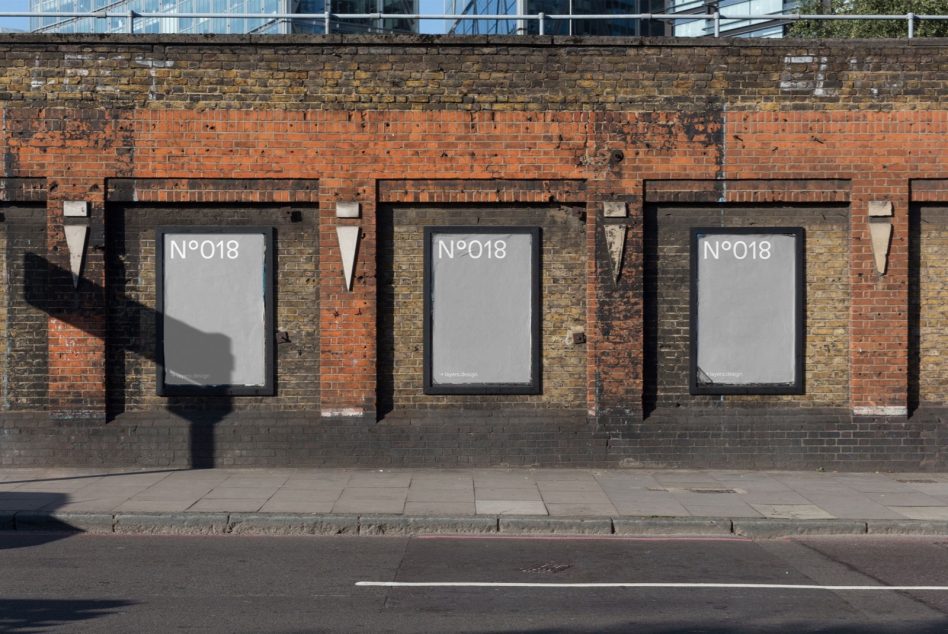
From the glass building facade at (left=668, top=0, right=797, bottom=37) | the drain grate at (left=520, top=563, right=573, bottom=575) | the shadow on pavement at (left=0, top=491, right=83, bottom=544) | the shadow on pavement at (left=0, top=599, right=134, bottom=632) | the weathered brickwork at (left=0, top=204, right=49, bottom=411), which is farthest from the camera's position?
the glass building facade at (left=668, top=0, right=797, bottom=37)

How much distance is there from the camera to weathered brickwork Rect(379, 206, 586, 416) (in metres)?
15.0

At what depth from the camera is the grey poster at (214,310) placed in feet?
49.1

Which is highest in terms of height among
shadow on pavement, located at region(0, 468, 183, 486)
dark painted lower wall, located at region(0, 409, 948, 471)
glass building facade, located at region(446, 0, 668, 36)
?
glass building facade, located at region(446, 0, 668, 36)

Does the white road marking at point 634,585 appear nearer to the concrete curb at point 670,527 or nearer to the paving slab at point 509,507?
the concrete curb at point 670,527

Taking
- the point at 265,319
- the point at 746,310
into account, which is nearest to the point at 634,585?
the point at 746,310

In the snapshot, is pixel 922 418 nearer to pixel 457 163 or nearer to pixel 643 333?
pixel 643 333

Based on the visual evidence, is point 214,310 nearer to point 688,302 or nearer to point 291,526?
point 291,526

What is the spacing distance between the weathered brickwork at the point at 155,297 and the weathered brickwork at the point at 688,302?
485cm

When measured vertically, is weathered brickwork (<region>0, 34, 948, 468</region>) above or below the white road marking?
above

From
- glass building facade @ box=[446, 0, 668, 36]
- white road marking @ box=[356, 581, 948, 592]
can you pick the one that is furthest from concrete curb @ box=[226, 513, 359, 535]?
glass building facade @ box=[446, 0, 668, 36]

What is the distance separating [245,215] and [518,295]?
4.01m

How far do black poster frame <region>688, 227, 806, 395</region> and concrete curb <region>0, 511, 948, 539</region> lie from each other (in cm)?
374

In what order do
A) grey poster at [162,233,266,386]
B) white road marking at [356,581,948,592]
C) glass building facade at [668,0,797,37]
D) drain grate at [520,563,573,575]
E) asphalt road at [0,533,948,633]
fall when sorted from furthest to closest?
1. glass building facade at [668,0,797,37]
2. grey poster at [162,233,266,386]
3. drain grate at [520,563,573,575]
4. white road marking at [356,581,948,592]
5. asphalt road at [0,533,948,633]

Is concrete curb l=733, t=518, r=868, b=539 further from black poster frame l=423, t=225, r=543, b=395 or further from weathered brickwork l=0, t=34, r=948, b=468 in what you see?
black poster frame l=423, t=225, r=543, b=395
